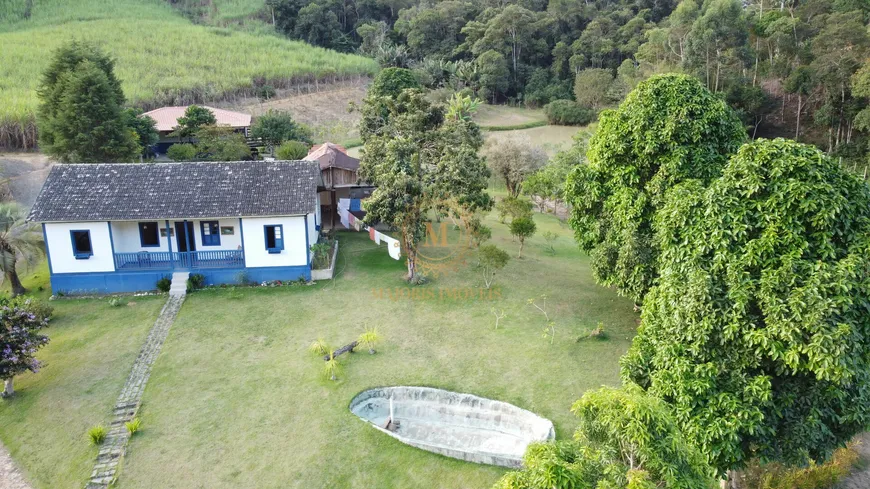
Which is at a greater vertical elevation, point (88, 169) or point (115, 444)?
point (88, 169)

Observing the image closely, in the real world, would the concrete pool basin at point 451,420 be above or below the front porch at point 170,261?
below

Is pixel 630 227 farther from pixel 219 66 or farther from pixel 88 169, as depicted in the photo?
pixel 219 66

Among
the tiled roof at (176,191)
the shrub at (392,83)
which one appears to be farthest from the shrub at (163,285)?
the shrub at (392,83)

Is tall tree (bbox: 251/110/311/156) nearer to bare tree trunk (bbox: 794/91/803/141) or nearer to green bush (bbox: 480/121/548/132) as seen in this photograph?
green bush (bbox: 480/121/548/132)

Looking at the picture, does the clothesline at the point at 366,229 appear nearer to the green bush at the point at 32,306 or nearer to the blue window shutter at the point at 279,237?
the blue window shutter at the point at 279,237

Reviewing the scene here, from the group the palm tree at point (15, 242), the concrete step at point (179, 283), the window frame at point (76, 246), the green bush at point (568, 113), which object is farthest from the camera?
the green bush at point (568, 113)

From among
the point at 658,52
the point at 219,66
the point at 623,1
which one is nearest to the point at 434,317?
the point at 658,52
